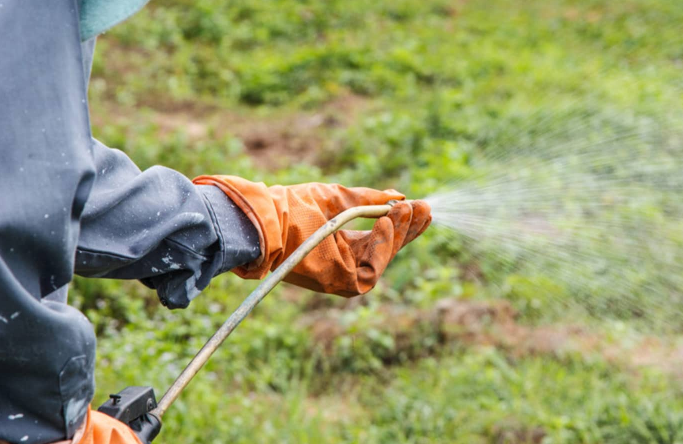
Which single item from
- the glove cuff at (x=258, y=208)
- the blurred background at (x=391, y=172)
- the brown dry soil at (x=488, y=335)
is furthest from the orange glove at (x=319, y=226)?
the brown dry soil at (x=488, y=335)

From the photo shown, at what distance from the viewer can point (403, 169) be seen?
5832mm

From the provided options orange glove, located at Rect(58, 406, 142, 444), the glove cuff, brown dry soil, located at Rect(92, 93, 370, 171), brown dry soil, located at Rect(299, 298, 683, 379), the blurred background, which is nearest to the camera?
orange glove, located at Rect(58, 406, 142, 444)

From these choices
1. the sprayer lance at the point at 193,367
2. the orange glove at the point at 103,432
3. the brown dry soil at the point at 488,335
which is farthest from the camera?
the brown dry soil at the point at 488,335

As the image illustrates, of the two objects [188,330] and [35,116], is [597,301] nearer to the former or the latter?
[188,330]

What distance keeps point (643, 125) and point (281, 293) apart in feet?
10.7

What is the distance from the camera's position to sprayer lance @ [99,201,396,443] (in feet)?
5.16

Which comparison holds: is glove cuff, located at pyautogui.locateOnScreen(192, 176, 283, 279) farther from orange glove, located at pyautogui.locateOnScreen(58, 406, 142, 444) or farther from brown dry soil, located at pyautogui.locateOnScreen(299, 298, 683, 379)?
brown dry soil, located at pyautogui.locateOnScreen(299, 298, 683, 379)

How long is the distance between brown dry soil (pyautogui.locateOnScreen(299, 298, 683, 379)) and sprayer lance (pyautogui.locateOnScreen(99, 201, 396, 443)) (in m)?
2.25

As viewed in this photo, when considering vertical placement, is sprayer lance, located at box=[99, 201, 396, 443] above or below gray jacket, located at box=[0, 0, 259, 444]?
below

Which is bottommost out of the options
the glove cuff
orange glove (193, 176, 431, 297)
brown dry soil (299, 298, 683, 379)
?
brown dry soil (299, 298, 683, 379)

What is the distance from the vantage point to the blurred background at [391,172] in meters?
3.38

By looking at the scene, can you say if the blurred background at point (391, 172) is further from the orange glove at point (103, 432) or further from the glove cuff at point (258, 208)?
the orange glove at point (103, 432)

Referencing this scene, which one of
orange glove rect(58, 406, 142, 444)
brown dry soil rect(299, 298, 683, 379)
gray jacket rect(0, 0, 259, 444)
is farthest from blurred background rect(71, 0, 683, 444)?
gray jacket rect(0, 0, 259, 444)

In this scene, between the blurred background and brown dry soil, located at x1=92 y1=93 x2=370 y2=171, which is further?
brown dry soil, located at x1=92 y1=93 x2=370 y2=171
